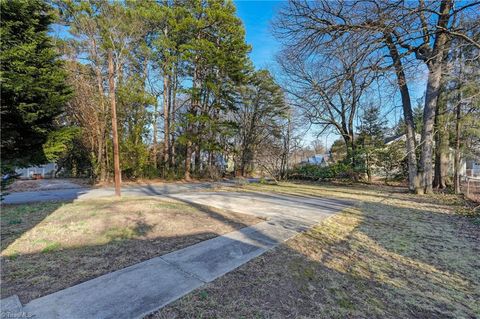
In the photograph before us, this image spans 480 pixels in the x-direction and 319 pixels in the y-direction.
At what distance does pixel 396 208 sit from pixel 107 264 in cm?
780

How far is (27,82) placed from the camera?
5598mm

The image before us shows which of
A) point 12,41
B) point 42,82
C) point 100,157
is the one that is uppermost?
point 12,41

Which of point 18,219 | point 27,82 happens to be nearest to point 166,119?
point 27,82

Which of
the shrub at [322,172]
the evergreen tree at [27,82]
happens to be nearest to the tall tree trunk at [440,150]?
the shrub at [322,172]

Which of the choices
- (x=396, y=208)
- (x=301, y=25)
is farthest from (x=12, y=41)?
(x=396, y=208)

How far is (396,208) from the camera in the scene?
694 cm

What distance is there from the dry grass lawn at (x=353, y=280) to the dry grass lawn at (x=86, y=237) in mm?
1262

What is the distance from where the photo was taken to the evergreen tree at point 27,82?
18.1 feet

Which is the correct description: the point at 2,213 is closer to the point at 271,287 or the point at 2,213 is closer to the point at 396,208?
the point at 271,287

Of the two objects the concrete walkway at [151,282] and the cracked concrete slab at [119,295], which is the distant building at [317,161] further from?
the cracked concrete slab at [119,295]

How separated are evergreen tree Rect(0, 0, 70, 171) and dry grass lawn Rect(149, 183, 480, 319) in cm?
593

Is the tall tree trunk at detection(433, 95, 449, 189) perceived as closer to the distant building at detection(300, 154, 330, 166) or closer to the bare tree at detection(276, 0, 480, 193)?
the bare tree at detection(276, 0, 480, 193)

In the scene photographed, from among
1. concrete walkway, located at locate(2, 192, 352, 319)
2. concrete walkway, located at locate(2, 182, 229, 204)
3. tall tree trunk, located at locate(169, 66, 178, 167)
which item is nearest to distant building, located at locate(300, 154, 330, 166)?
tall tree trunk, located at locate(169, 66, 178, 167)

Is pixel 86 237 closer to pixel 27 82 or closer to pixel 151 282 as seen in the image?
pixel 151 282
